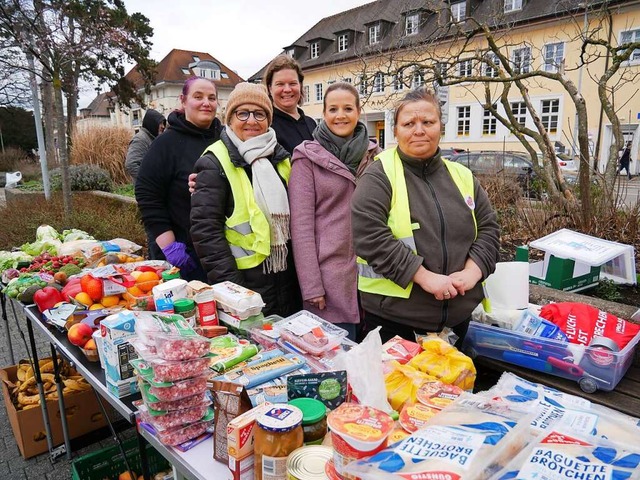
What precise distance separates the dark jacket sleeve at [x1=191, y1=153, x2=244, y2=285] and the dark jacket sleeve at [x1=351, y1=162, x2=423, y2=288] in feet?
2.15

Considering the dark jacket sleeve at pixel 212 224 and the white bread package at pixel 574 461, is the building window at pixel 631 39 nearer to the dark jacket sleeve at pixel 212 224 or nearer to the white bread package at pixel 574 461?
the dark jacket sleeve at pixel 212 224

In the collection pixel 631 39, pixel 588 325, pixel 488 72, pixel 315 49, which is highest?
pixel 315 49

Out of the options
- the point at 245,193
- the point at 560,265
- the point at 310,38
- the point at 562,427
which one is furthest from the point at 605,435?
the point at 310,38

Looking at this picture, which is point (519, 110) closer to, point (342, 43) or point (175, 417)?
point (342, 43)

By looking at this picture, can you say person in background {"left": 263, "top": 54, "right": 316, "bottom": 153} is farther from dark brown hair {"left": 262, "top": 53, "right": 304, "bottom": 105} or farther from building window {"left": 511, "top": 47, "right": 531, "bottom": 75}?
building window {"left": 511, "top": 47, "right": 531, "bottom": 75}

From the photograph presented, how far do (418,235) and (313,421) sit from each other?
107 cm

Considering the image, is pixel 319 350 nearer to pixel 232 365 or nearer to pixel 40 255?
pixel 232 365

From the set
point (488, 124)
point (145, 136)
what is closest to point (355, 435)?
point (145, 136)

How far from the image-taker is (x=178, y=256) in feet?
9.03

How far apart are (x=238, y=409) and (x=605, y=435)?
91 cm

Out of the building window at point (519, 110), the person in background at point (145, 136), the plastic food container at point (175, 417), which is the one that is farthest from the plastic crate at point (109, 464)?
the building window at point (519, 110)

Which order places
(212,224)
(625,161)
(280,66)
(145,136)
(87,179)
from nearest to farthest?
(212,224), (280,66), (145,136), (625,161), (87,179)

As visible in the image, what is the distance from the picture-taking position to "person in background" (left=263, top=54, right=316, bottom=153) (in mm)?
2736

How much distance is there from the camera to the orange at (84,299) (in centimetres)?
219
